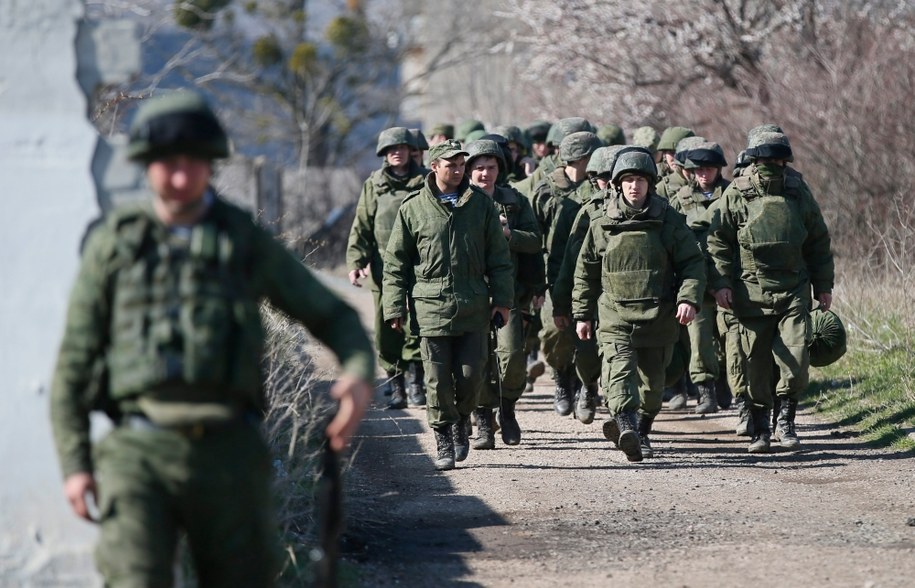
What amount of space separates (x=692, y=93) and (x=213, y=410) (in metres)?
17.1

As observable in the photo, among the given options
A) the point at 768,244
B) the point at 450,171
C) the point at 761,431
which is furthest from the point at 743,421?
the point at 450,171

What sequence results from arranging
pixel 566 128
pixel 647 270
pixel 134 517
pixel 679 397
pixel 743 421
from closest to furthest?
pixel 134 517 → pixel 647 270 → pixel 743 421 → pixel 679 397 → pixel 566 128

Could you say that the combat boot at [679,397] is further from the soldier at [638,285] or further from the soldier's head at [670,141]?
the soldier at [638,285]

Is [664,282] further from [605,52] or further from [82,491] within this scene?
[605,52]

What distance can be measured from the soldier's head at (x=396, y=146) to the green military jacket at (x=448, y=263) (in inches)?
95.5

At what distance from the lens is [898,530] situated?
A: 7.62 metres

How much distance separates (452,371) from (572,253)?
1.43m

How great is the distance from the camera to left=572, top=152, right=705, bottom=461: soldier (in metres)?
9.41

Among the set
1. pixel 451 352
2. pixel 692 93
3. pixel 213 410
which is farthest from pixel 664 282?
pixel 692 93

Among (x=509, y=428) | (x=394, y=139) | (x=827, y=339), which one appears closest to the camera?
(x=827, y=339)

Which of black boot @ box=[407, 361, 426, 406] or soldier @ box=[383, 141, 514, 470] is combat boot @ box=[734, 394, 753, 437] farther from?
black boot @ box=[407, 361, 426, 406]

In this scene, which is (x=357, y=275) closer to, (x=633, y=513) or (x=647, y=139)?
(x=647, y=139)

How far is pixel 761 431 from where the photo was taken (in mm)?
10016

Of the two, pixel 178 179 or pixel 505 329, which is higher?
pixel 178 179
